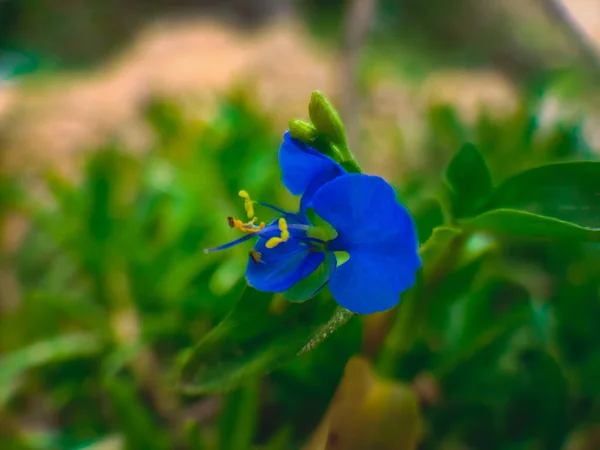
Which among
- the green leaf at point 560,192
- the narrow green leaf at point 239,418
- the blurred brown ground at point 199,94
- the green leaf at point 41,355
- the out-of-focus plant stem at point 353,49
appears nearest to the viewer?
the green leaf at point 560,192

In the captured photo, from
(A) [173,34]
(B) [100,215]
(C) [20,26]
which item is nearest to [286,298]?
(B) [100,215]

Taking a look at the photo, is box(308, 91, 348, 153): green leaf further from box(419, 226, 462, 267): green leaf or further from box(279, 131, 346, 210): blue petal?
box(419, 226, 462, 267): green leaf

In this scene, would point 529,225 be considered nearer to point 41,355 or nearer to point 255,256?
point 255,256

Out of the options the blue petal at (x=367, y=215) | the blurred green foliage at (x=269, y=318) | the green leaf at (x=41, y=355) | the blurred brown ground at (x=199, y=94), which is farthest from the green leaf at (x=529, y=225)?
the blurred brown ground at (x=199, y=94)

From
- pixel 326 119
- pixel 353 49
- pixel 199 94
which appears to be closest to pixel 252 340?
pixel 326 119

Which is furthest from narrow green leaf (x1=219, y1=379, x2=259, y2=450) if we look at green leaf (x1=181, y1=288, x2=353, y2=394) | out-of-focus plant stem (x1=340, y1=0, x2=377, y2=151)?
out-of-focus plant stem (x1=340, y1=0, x2=377, y2=151)

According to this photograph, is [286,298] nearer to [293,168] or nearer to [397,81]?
[293,168]

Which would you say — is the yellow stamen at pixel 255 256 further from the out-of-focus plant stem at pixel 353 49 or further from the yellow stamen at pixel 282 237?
the out-of-focus plant stem at pixel 353 49
